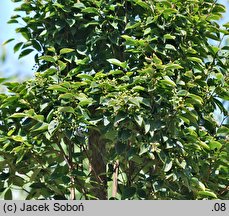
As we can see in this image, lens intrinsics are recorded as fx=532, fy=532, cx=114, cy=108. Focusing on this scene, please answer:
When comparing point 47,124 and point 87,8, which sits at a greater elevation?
point 87,8

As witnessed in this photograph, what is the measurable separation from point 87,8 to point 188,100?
105 centimetres

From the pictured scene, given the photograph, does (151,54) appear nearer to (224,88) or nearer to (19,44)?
(224,88)

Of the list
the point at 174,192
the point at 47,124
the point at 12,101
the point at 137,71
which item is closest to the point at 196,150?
the point at 174,192

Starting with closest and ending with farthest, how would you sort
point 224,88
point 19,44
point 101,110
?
point 101,110, point 224,88, point 19,44

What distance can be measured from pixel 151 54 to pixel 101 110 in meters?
0.57

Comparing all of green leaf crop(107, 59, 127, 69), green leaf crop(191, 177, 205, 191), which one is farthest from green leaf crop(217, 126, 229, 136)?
green leaf crop(107, 59, 127, 69)

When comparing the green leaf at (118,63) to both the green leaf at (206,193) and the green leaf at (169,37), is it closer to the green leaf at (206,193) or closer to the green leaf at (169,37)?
the green leaf at (169,37)

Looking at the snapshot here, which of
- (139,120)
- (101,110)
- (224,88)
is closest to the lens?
(139,120)

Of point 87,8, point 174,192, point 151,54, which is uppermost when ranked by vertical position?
point 87,8

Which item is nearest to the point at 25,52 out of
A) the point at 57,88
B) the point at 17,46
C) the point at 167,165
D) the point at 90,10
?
the point at 17,46

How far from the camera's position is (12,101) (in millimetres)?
3980

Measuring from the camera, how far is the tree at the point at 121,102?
3.76m

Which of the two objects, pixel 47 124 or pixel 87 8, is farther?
pixel 87 8

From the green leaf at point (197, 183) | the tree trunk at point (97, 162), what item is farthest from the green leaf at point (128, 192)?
the green leaf at point (197, 183)
